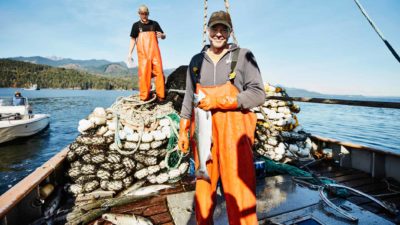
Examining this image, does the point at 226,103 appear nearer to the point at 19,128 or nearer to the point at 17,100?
the point at 19,128

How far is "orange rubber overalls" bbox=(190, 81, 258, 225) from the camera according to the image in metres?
2.11

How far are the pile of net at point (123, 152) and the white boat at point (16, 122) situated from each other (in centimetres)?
1180

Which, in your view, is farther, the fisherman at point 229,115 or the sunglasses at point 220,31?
the sunglasses at point 220,31

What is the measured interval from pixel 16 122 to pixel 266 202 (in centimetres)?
1545

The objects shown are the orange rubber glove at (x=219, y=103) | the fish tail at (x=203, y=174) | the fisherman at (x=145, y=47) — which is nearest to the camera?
the orange rubber glove at (x=219, y=103)

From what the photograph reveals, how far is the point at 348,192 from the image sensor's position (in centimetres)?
394

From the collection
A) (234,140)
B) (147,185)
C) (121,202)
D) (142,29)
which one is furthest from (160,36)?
(234,140)

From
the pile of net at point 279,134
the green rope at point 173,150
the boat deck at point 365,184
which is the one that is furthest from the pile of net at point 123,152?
the boat deck at point 365,184

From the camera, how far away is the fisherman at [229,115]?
6.93 feet

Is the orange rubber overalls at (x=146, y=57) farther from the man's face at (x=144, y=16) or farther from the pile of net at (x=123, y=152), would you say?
the pile of net at (x=123, y=152)

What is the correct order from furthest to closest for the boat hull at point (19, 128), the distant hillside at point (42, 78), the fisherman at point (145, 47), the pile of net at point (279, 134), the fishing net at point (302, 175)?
the distant hillside at point (42, 78)
the boat hull at point (19, 128)
the pile of net at point (279, 134)
the fisherman at point (145, 47)
the fishing net at point (302, 175)

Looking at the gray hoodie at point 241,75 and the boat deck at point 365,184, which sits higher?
the gray hoodie at point 241,75

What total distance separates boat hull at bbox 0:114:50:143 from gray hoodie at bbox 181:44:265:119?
15.2 m

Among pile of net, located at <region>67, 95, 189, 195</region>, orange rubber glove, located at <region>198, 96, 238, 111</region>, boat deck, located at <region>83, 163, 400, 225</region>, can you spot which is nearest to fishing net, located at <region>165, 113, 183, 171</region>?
pile of net, located at <region>67, 95, 189, 195</region>
